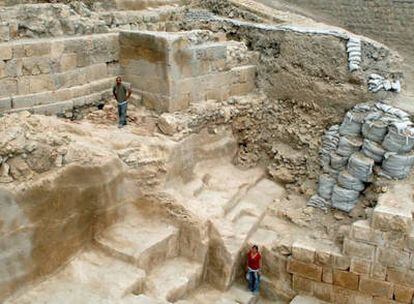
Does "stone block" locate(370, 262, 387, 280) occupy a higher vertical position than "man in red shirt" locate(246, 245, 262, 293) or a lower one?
higher

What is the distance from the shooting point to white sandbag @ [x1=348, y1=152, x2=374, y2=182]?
840 cm

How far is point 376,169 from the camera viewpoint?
848 centimetres

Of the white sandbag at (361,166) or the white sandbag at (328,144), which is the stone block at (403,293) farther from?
the white sandbag at (328,144)

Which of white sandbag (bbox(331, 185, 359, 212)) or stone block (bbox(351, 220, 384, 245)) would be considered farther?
white sandbag (bbox(331, 185, 359, 212))

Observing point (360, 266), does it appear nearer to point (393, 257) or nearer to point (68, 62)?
point (393, 257)

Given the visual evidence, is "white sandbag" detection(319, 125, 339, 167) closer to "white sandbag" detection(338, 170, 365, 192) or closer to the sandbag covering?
the sandbag covering

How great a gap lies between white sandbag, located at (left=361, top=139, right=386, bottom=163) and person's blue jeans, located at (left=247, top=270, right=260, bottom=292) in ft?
8.04

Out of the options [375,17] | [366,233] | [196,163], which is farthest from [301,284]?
[375,17]

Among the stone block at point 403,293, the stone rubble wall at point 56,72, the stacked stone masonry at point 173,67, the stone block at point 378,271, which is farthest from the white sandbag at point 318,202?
the stone rubble wall at point 56,72

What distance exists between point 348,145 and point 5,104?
5.04 meters

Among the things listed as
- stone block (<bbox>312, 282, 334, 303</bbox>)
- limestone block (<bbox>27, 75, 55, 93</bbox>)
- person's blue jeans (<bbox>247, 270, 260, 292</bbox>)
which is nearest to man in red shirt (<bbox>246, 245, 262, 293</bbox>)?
person's blue jeans (<bbox>247, 270, 260, 292</bbox>)

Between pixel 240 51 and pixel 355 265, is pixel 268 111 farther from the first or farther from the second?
pixel 355 265

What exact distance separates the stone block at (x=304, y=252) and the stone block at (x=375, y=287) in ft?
2.43

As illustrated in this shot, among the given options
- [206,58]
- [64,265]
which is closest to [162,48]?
[206,58]
